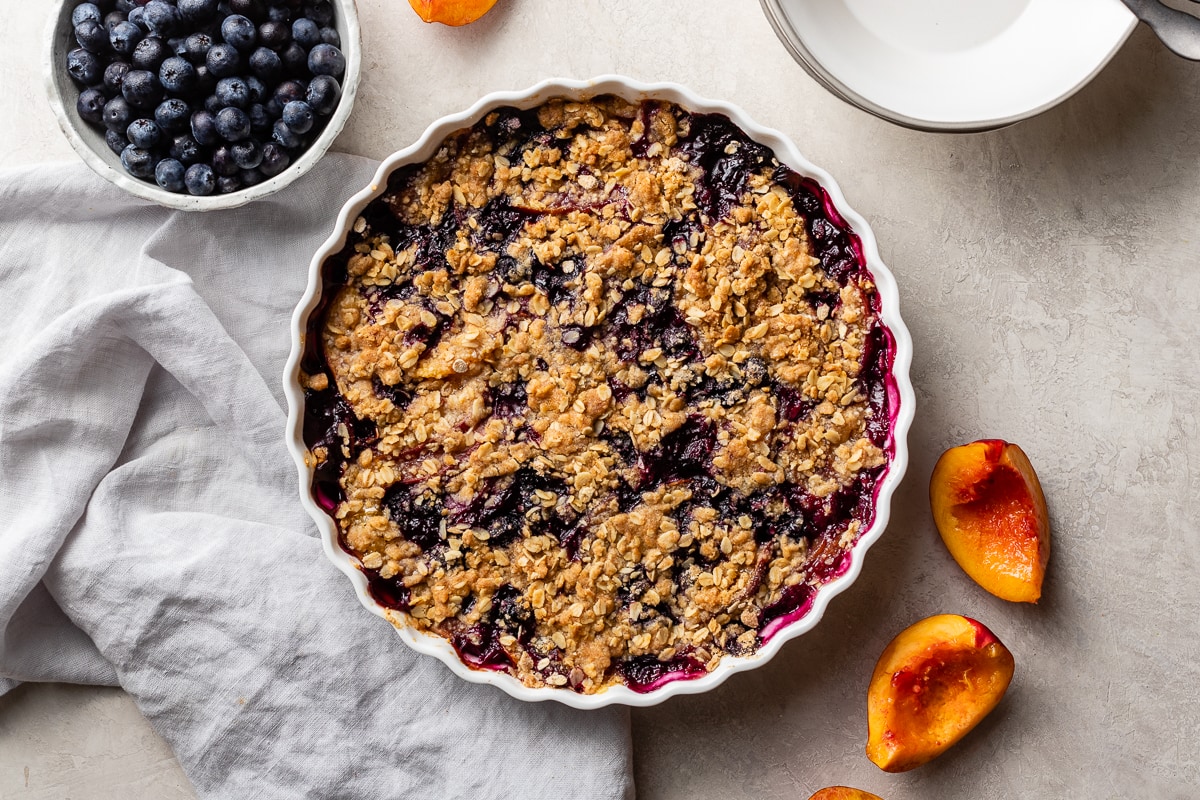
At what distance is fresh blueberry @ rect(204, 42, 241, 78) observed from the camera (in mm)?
1793

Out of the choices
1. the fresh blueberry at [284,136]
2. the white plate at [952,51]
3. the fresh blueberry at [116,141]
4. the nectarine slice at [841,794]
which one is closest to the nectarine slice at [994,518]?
the nectarine slice at [841,794]

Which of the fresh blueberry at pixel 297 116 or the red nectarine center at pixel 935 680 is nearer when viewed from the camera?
the fresh blueberry at pixel 297 116

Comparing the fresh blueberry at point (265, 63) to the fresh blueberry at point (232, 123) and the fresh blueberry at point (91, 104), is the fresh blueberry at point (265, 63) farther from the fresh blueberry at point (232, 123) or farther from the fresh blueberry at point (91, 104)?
the fresh blueberry at point (91, 104)

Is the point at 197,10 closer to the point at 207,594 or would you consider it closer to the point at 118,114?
the point at 118,114

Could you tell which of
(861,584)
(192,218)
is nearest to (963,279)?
(861,584)

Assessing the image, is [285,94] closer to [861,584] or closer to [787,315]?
[787,315]

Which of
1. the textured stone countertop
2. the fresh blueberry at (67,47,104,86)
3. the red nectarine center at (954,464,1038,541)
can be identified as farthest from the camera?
the textured stone countertop

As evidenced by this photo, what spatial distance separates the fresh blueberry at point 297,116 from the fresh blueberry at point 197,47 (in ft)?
0.59

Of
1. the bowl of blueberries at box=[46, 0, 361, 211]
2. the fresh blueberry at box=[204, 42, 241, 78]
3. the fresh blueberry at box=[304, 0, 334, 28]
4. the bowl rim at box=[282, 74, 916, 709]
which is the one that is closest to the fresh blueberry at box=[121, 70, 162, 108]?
the bowl of blueberries at box=[46, 0, 361, 211]

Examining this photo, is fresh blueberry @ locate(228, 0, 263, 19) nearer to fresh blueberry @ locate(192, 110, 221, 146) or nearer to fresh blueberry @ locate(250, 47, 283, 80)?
fresh blueberry @ locate(250, 47, 283, 80)

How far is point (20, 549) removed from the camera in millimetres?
1911

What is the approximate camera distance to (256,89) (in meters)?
1.83

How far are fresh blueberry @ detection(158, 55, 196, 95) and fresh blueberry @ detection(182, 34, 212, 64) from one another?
0.02 meters

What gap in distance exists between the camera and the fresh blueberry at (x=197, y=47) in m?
1.80
